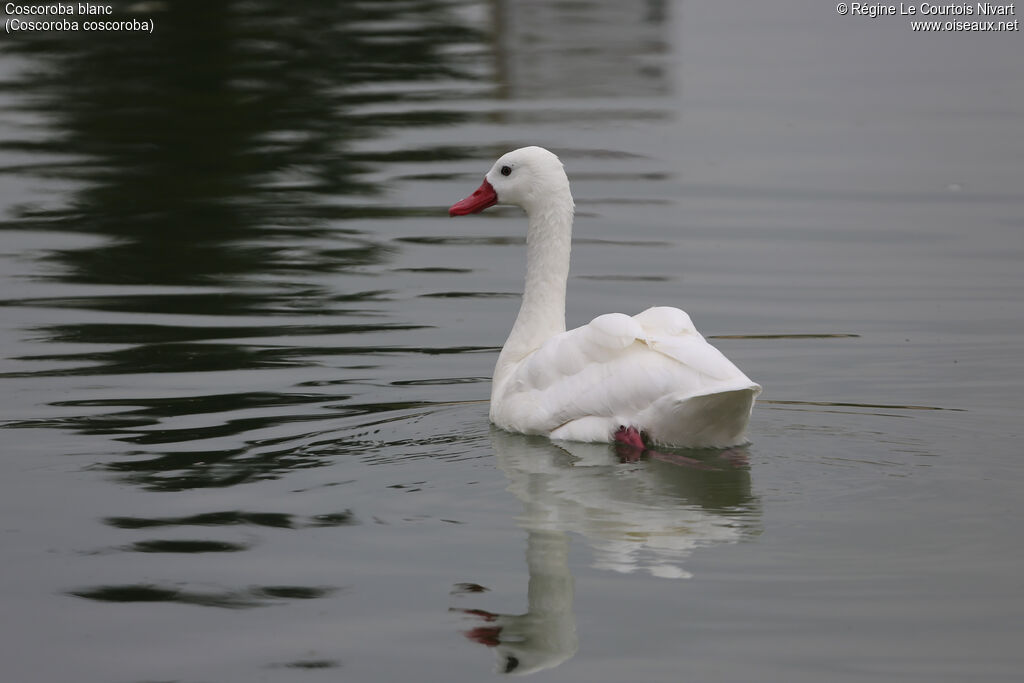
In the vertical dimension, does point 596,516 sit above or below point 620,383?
below

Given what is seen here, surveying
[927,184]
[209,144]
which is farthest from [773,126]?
[209,144]

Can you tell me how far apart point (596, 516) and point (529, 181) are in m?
2.93

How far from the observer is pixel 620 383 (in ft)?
28.9

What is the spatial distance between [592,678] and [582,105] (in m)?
16.1

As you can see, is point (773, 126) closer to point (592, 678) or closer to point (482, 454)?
point (482, 454)

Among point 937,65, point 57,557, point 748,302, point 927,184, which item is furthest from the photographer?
point 937,65

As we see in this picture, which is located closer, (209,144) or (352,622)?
(352,622)

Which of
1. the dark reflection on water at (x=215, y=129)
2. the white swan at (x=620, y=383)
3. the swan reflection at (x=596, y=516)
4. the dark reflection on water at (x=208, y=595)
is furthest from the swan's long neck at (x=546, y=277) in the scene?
the dark reflection on water at (x=208, y=595)

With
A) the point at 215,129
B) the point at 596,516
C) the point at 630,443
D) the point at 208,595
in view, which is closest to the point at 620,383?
the point at 630,443

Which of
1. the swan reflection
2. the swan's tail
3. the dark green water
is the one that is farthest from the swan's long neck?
the swan's tail

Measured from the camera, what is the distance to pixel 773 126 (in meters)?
19.2

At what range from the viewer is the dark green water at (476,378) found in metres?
6.64

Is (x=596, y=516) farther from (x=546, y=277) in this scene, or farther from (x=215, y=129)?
(x=215, y=129)

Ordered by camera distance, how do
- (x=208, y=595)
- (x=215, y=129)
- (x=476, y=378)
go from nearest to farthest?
(x=208, y=595)
(x=476, y=378)
(x=215, y=129)
